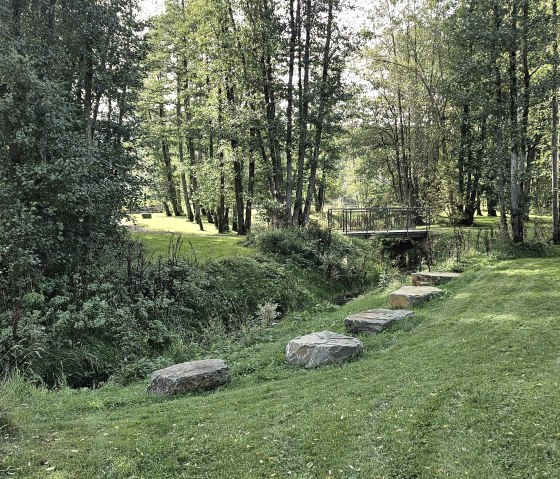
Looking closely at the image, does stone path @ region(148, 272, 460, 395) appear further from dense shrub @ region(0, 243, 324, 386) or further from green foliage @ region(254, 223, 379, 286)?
green foliage @ region(254, 223, 379, 286)

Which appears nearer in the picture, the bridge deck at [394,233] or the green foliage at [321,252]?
A: the green foliage at [321,252]

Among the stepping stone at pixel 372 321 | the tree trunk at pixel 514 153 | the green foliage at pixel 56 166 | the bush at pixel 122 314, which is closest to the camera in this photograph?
the bush at pixel 122 314

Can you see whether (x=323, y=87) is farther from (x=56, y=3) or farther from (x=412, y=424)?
(x=412, y=424)

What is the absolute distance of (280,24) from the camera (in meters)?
15.3

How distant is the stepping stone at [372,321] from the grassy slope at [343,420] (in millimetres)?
624

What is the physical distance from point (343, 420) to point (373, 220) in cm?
1672

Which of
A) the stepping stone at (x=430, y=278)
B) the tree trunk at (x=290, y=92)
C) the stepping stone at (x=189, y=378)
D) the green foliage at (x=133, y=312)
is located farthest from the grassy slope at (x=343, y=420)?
the tree trunk at (x=290, y=92)

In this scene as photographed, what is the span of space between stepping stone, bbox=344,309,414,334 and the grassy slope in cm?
62

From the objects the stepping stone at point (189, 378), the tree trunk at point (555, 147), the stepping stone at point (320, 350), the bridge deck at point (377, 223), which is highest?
the tree trunk at point (555, 147)

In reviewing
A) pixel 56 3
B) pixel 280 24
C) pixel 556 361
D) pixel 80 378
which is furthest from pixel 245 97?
pixel 556 361

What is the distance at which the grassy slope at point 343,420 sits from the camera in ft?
10.7

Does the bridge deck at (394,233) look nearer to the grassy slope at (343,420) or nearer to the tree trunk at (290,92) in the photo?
the tree trunk at (290,92)

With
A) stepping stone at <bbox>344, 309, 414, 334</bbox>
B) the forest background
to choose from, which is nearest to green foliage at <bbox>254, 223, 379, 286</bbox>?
the forest background

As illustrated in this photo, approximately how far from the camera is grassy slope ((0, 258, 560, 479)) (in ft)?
10.7
